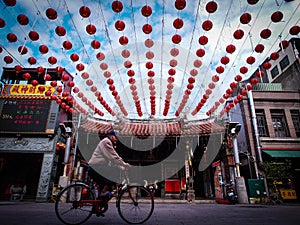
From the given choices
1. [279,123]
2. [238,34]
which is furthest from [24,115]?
[279,123]

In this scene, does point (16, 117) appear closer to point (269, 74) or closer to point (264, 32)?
point (264, 32)

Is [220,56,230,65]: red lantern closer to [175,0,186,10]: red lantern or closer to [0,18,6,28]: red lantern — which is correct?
[175,0,186,10]: red lantern

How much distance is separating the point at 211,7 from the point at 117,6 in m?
2.96

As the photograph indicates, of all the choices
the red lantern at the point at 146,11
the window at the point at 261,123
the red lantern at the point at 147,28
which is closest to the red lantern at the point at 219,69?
the red lantern at the point at 147,28

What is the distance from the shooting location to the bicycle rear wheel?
11.9 ft

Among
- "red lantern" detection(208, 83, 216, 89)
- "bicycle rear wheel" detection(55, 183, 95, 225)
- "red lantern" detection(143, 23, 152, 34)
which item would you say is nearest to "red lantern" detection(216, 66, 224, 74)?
"red lantern" detection(208, 83, 216, 89)

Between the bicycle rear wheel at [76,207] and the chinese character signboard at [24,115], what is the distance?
11156 mm

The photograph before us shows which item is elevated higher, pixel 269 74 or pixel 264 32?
pixel 269 74

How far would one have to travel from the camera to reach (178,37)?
685 centimetres

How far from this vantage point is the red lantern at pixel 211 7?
18.7 ft

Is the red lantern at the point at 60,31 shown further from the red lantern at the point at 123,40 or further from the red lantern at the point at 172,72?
the red lantern at the point at 172,72

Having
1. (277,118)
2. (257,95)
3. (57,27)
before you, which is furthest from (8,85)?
(277,118)

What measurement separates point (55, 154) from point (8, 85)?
692 cm

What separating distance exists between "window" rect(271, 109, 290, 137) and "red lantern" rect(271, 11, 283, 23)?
38.9 ft
